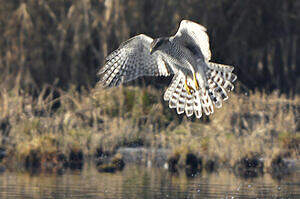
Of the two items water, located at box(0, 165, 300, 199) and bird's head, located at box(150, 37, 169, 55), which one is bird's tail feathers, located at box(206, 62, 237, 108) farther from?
water, located at box(0, 165, 300, 199)

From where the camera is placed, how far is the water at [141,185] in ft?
36.4

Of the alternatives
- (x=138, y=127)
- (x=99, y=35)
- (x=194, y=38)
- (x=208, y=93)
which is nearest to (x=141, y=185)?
(x=208, y=93)

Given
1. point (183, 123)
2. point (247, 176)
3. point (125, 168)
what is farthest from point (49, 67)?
point (247, 176)

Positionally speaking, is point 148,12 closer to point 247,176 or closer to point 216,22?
point 216,22

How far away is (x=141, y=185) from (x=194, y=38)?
228 centimetres

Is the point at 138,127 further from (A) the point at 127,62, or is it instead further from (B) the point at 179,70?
(A) the point at 127,62

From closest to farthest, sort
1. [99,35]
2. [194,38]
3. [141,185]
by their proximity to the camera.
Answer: [194,38] < [141,185] < [99,35]

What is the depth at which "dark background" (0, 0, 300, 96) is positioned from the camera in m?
20.6

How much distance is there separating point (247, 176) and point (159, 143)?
2633 mm

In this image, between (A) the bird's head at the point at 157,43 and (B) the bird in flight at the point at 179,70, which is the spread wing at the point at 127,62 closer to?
A: (B) the bird in flight at the point at 179,70

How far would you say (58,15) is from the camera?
21.3 meters

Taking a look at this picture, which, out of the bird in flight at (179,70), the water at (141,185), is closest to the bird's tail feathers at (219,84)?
the bird in flight at (179,70)

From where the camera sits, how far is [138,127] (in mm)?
16703

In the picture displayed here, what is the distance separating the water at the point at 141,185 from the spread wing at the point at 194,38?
6.29 ft
